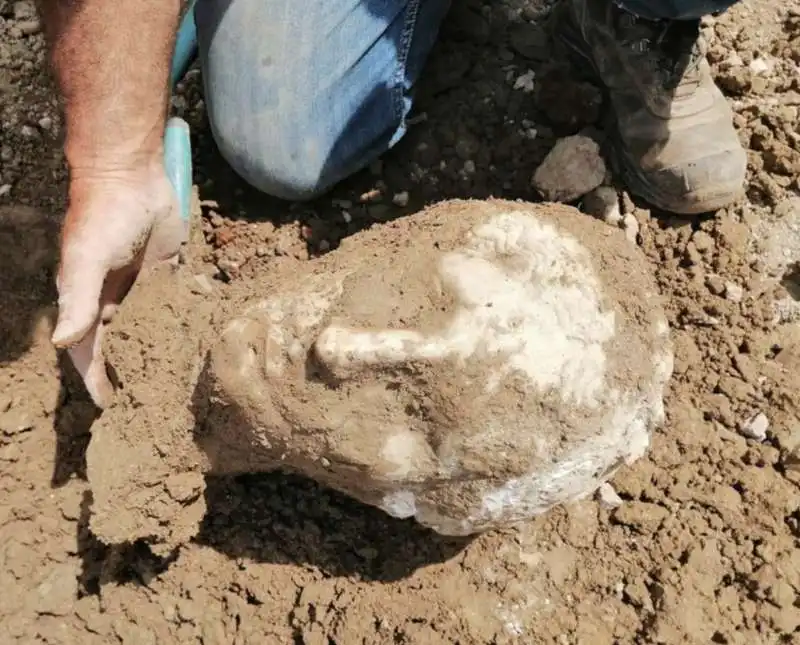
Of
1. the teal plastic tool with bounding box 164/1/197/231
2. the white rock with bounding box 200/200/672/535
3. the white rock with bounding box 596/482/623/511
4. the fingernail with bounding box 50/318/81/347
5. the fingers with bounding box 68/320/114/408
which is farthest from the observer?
the teal plastic tool with bounding box 164/1/197/231

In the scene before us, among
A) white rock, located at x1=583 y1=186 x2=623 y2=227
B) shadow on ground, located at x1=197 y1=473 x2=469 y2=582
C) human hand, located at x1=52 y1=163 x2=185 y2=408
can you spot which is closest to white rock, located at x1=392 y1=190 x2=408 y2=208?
white rock, located at x1=583 y1=186 x2=623 y2=227

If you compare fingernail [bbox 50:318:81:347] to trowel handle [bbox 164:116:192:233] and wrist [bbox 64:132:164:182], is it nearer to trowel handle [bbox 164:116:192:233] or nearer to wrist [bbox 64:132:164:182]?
wrist [bbox 64:132:164:182]

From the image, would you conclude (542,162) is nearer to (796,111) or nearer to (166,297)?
(796,111)

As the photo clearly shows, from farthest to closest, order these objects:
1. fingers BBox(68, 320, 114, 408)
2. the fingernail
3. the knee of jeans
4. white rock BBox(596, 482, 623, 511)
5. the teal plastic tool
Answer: the knee of jeans < the teal plastic tool < white rock BBox(596, 482, 623, 511) < fingers BBox(68, 320, 114, 408) < the fingernail

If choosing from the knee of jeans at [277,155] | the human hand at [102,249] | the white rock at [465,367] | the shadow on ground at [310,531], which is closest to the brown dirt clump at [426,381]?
the white rock at [465,367]

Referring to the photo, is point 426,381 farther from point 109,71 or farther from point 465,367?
point 109,71

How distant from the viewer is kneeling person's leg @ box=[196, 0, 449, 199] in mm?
1931

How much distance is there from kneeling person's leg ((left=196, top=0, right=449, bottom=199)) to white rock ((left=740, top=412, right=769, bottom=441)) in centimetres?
109

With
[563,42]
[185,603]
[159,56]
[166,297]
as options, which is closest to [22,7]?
[159,56]

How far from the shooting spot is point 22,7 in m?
2.12

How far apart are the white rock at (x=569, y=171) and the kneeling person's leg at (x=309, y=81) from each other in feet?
1.36

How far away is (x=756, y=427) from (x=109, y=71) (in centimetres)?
156

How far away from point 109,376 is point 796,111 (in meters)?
1.75

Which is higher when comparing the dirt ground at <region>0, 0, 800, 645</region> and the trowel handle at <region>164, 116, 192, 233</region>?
the trowel handle at <region>164, 116, 192, 233</region>
